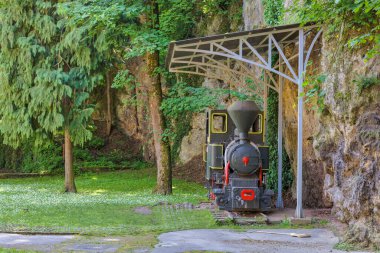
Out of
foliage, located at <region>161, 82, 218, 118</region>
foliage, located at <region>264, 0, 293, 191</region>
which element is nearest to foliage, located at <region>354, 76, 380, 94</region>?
A: foliage, located at <region>264, 0, 293, 191</region>

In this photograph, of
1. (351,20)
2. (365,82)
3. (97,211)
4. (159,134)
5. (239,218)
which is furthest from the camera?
(159,134)

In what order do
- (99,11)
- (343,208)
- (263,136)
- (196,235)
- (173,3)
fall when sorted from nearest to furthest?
(343,208) < (196,235) < (263,136) < (99,11) < (173,3)

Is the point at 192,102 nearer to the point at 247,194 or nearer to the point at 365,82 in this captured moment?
the point at 247,194

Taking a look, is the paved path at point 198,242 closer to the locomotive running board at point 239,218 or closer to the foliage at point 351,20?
the locomotive running board at point 239,218

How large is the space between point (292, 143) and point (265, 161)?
7.95 ft

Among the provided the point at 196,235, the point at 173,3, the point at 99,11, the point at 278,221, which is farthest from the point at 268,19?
the point at 196,235

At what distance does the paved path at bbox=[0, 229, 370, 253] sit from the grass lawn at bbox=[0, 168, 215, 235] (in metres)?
0.83

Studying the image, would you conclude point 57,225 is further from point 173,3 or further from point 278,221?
point 173,3

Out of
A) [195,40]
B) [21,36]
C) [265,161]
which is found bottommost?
[265,161]

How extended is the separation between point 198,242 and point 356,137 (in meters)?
3.25

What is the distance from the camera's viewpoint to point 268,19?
18.3 m

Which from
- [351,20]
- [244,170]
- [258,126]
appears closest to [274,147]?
[258,126]

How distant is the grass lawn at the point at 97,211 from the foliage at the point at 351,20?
4.86 metres

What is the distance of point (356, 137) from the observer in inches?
372
